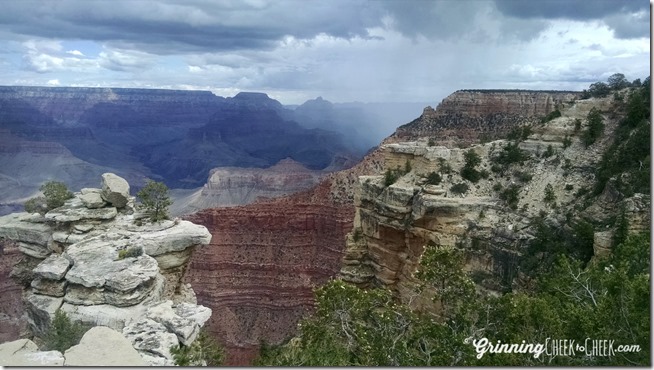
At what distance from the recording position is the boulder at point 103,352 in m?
8.19

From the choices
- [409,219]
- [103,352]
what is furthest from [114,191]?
[409,219]

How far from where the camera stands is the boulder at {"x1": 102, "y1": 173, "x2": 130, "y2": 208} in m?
13.6

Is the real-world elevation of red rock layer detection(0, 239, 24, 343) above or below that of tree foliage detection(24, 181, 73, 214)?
below

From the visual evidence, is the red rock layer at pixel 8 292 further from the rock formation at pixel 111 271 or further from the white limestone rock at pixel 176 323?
the white limestone rock at pixel 176 323

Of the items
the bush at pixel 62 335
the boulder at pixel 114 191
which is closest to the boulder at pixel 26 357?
the bush at pixel 62 335

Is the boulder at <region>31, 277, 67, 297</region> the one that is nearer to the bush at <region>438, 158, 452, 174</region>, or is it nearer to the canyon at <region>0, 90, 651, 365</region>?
the canyon at <region>0, 90, 651, 365</region>

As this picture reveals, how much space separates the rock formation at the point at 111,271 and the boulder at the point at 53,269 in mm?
18

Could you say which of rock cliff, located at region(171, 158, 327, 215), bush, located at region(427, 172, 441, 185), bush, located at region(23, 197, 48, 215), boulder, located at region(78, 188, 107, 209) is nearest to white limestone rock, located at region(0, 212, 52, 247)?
bush, located at region(23, 197, 48, 215)

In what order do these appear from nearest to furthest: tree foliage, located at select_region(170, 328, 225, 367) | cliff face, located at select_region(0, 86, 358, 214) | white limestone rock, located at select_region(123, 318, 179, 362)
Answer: tree foliage, located at select_region(170, 328, 225, 367) → white limestone rock, located at select_region(123, 318, 179, 362) → cliff face, located at select_region(0, 86, 358, 214)

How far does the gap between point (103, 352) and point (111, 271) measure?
9.58 feet

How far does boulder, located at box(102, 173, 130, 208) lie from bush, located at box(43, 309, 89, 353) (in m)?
4.26

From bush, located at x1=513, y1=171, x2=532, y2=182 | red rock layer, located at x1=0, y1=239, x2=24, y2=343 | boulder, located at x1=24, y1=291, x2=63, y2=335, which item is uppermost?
bush, located at x1=513, y1=171, x2=532, y2=182

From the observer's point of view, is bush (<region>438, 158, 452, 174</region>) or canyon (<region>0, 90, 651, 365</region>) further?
bush (<region>438, 158, 452, 174</region>)

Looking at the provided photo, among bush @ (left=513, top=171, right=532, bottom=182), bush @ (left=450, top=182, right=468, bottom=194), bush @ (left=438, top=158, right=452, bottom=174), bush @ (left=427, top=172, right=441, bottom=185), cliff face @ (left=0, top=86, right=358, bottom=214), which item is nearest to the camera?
bush @ (left=513, top=171, right=532, bottom=182)
